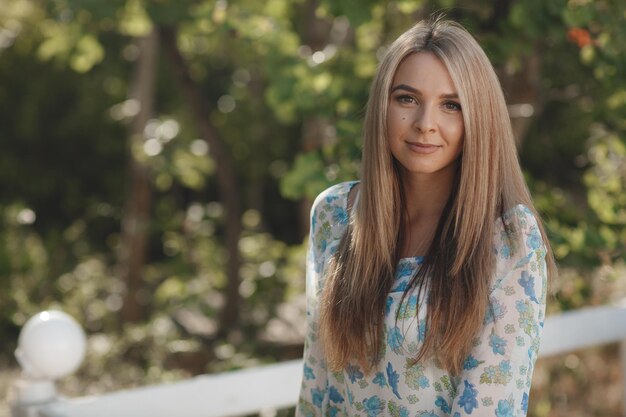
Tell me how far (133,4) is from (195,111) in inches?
Result: 41.0

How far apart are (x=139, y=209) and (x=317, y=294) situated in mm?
3893

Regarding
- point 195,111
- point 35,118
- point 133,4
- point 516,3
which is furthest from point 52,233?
point 516,3

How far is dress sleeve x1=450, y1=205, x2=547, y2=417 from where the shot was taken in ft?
5.46

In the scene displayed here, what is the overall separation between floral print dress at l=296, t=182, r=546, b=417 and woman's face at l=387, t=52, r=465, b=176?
17cm

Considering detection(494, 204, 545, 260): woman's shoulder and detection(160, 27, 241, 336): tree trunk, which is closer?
detection(494, 204, 545, 260): woman's shoulder

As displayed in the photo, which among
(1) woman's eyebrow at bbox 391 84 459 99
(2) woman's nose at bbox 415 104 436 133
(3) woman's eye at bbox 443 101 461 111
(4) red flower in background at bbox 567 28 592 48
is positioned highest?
(4) red flower in background at bbox 567 28 592 48

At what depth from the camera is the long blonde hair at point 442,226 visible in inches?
67.2

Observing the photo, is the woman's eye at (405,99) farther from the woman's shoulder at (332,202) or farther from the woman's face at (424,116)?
the woman's shoulder at (332,202)

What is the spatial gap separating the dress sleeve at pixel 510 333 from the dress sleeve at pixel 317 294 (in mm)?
376

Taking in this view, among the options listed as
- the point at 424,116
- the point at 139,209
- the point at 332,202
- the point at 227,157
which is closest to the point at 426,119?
the point at 424,116

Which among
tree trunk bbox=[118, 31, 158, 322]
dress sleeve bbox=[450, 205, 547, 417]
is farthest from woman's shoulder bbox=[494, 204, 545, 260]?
tree trunk bbox=[118, 31, 158, 322]

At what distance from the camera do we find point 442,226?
1824mm

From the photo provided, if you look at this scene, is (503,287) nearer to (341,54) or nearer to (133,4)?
(341,54)

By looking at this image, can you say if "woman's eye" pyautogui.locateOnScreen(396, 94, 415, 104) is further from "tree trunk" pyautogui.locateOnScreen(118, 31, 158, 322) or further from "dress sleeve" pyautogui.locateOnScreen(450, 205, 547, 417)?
"tree trunk" pyautogui.locateOnScreen(118, 31, 158, 322)
